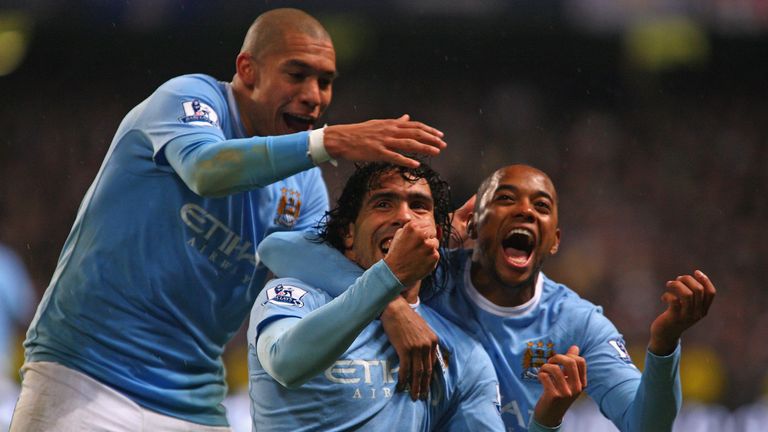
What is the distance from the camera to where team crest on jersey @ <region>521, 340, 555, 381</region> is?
3.69 m

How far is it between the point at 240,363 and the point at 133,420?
16.0 ft

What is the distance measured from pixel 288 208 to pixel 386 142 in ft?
3.33

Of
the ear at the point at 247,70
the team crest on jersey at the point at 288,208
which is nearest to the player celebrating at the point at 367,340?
the team crest on jersey at the point at 288,208

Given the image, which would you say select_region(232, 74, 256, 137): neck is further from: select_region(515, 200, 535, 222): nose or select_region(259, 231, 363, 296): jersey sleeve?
select_region(515, 200, 535, 222): nose

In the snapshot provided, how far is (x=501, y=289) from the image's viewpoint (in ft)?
12.4

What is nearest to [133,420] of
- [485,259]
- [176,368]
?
[176,368]

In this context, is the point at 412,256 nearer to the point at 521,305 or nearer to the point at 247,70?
the point at 521,305

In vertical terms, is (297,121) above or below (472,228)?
above

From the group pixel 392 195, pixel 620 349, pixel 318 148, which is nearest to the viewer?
pixel 318 148

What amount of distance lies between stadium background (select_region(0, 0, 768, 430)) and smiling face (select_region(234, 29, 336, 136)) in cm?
580

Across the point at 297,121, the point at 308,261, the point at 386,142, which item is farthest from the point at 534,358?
the point at 297,121

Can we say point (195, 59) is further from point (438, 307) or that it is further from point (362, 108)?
point (438, 307)

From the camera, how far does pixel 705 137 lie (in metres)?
11.4

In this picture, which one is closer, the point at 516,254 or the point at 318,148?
the point at 318,148
